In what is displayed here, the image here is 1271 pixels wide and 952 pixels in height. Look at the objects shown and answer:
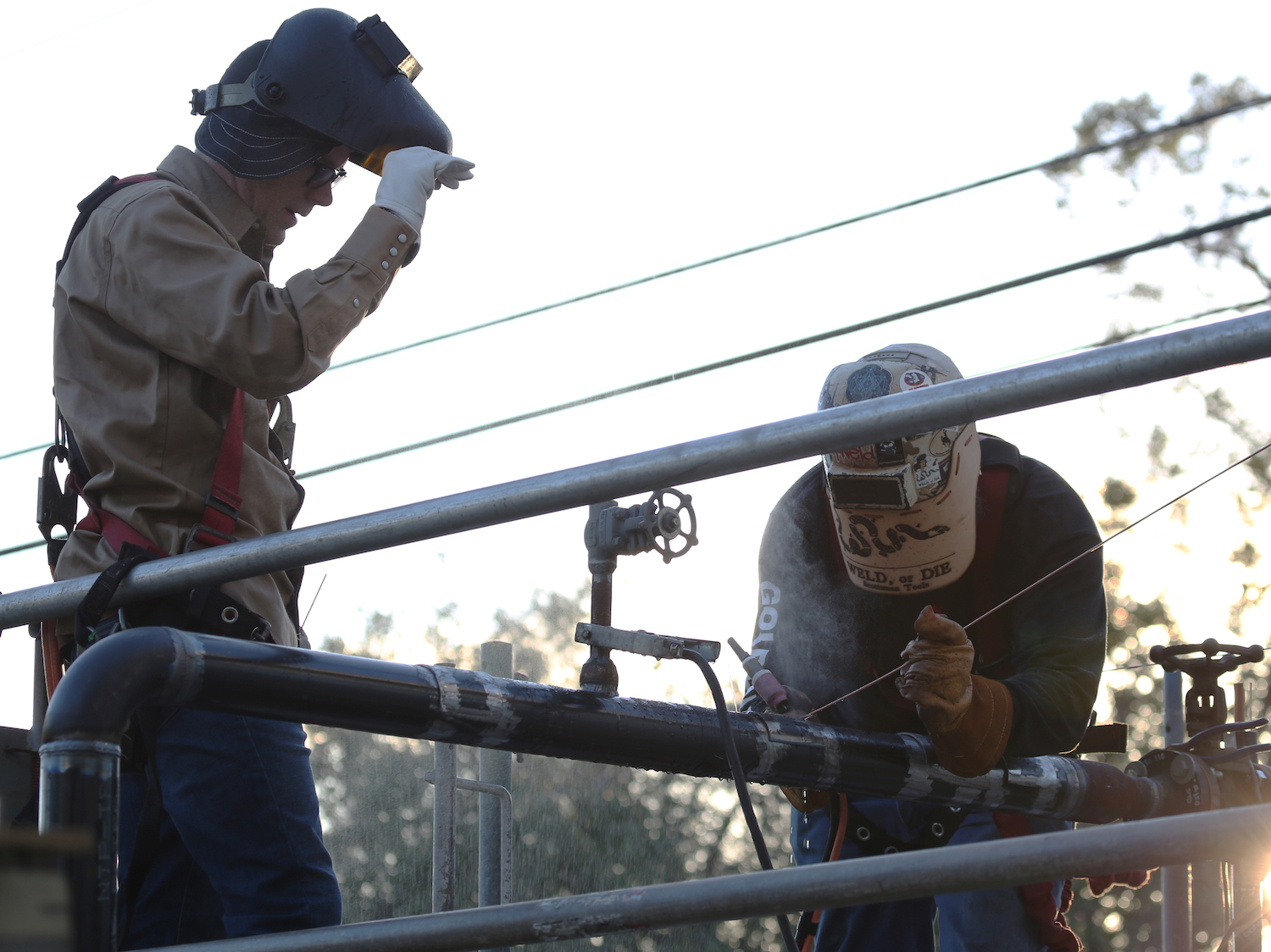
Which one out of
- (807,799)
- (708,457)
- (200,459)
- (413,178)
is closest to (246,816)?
(200,459)

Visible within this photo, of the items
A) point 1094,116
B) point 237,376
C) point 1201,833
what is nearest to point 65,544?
point 237,376

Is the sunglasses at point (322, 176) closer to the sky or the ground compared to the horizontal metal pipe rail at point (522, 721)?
closer to the sky

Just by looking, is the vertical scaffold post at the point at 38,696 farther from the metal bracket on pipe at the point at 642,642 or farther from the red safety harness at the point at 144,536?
the metal bracket on pipe at the point at 642,642

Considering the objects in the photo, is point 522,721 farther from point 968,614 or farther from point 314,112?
point 968,614

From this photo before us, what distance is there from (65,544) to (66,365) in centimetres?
29

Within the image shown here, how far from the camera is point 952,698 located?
2.32m

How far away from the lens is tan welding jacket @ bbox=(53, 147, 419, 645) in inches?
76.9

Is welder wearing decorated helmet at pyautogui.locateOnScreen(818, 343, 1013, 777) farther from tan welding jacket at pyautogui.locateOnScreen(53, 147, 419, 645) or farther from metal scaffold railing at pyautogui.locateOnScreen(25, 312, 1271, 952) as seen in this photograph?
tan welding jacket at pyautogui.locateOnScreen(53, 147, 419, 645)

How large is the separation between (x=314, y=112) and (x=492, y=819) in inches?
89.2

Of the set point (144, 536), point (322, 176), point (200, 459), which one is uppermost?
point (322, 176)

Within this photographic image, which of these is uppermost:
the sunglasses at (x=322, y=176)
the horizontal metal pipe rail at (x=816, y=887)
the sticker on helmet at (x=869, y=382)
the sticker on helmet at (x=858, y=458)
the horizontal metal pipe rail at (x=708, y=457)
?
the sunglasses at (x=322, y=176)

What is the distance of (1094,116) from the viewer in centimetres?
1413

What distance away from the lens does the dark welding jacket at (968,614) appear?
2666 mm

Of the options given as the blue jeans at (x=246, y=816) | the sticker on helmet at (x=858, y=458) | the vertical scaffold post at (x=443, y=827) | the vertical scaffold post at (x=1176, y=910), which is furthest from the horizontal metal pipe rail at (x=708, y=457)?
the vertical scaffold post at (x=1176, y=910)
